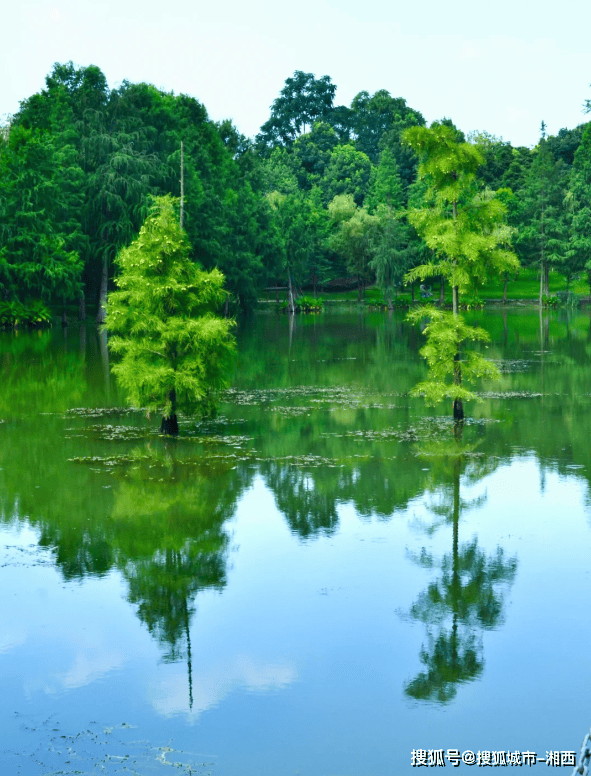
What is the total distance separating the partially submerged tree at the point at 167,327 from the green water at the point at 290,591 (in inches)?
44.8

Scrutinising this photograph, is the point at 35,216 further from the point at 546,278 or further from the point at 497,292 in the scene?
the point at 497,292

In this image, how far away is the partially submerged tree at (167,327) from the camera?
2345cm

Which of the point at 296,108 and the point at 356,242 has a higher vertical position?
the point at 296,108

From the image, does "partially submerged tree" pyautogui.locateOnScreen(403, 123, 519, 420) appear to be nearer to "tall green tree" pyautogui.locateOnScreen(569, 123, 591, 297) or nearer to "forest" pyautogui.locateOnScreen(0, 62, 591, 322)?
"forest" pyautogui.locateOnScreen(0, 62, 591, 322)

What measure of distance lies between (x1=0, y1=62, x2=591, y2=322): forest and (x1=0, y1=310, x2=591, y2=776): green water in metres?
8.88

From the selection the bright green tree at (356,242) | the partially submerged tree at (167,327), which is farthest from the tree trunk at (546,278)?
the partially submerged tree at (167,327)

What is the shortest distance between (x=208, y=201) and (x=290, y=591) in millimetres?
61275

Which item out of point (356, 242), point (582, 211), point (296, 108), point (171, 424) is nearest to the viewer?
point (171, 424)

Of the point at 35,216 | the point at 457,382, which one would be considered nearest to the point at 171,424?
the point at 457,382

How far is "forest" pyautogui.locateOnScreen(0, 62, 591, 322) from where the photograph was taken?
66.2m

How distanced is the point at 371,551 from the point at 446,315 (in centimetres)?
1306

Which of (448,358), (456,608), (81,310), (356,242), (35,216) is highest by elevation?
(356,242)

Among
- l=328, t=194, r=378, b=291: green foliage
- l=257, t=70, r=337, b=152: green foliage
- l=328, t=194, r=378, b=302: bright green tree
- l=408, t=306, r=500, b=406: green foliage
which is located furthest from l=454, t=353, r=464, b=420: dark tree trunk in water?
l=257, t=70, r=337, b=152: green foliage

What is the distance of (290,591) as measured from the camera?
13148 millimetres
